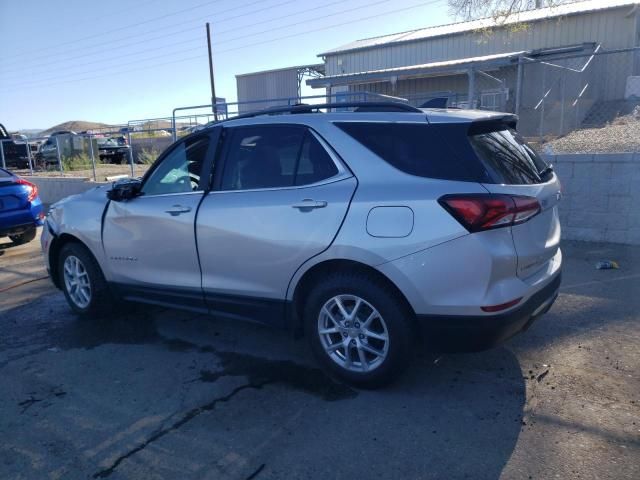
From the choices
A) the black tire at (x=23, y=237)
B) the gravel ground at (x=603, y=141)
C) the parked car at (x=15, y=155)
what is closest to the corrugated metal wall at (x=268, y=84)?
the parked car at (x=15, y=155)

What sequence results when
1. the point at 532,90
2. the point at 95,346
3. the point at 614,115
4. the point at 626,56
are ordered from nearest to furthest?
the point at 95,346 < the point at 614,115 < the point at 532,90 < the point at 626,56

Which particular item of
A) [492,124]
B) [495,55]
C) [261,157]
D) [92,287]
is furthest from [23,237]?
[495,55]

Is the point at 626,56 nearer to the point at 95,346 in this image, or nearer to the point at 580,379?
the point at 580,379

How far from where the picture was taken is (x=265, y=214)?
382 centimetres

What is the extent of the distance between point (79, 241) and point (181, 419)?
2.60 meters

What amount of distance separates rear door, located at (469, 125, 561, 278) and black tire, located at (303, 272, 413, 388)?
0.78 metres

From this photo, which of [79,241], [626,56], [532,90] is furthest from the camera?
[626,56]

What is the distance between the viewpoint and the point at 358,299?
3523mm

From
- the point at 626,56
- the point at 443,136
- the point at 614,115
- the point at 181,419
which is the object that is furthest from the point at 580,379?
the point at 626,56

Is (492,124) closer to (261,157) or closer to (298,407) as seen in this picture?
(261,157)

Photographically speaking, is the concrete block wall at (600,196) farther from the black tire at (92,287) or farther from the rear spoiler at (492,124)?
the black tire at (92,287)

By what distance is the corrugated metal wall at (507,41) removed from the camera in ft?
67.6

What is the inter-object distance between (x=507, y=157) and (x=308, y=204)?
1327mm

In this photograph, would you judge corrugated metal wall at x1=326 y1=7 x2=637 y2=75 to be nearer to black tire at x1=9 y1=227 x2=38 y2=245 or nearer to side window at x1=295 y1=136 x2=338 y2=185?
black tire at x1=9 y1=227 x2=38 y2=245
